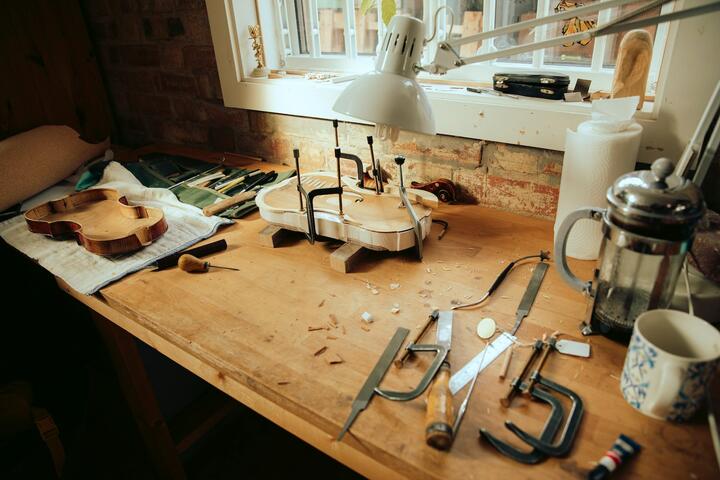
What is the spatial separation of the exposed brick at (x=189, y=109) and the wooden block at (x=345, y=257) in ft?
3.49

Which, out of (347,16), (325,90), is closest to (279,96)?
(325,90)

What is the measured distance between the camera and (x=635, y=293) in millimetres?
751

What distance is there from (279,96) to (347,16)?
32 centimetres

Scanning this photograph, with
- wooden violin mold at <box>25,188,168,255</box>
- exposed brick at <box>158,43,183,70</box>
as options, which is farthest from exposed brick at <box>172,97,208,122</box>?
wooden violin mold at <box>25,188,168,255</box>

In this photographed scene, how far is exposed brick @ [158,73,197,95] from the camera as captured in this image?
69.4 inches

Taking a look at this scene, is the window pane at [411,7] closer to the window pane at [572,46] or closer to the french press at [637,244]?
the window pane at [572,46]

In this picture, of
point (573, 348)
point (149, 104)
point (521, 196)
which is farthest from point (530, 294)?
point (149, 104)

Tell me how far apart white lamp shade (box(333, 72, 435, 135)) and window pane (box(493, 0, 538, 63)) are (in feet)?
1.80

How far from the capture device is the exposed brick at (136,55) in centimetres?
181

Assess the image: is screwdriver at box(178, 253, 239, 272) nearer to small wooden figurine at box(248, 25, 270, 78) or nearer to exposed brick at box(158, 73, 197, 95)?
small wooden figurine at box(248, 25, 270, 78)

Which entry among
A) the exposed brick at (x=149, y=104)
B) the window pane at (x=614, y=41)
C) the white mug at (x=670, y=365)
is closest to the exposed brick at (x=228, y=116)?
the exposed brick at (x=149, y=104)

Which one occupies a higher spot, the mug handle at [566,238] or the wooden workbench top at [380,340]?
the mug handle at [566,238]

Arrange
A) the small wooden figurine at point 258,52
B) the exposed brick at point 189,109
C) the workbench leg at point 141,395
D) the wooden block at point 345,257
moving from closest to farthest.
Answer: the wooden block at point 345,257
the workbench leg at point 141,395
the small wooden figurine at point 258,52
the exposed brick at point 189,109

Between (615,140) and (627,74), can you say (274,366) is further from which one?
(627,74)
